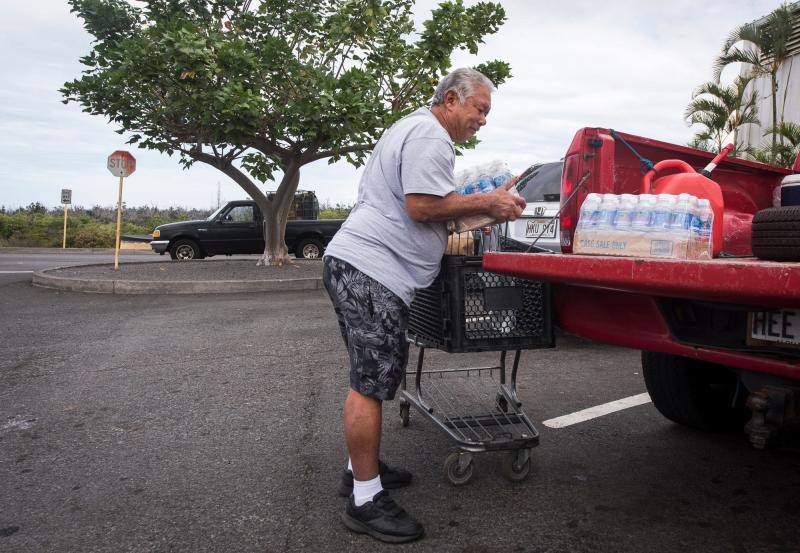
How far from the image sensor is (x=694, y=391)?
11.3ft

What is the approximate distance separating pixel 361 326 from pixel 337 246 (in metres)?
0.33

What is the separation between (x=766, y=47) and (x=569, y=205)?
18639mm

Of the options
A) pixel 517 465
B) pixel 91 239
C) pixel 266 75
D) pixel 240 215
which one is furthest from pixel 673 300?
pixel 91 239

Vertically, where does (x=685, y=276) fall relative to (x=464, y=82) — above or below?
below

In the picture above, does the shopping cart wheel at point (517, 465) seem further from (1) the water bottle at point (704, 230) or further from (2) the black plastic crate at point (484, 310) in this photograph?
(1) the water bottle at point (704, 230)

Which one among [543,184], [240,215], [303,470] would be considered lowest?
[303,470]

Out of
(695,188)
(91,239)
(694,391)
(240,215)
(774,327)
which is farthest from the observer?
(91,239)

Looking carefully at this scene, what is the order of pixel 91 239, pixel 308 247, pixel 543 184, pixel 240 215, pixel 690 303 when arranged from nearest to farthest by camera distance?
pixel 690 303 → pixel 543 184 → pixel 240 215 → pixel 308 247 → pixel 91 239

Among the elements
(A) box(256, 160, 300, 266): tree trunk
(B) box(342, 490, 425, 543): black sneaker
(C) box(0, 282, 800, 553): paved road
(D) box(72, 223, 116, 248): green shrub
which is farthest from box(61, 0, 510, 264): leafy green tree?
(D) box(72, 223, 116, 248): green shrub

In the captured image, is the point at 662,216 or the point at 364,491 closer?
the point at 662,216

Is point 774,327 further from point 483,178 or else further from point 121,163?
point 121,163

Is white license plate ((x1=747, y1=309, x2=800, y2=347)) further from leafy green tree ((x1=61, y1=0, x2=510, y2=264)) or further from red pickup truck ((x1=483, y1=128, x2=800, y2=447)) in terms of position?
leafy green tree ((x1=61, y1=0, x2=510, y2=264))

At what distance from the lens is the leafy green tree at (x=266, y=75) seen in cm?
1091

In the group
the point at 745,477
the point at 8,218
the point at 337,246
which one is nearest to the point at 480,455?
the point at 745,477
